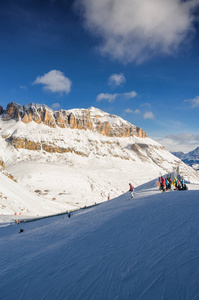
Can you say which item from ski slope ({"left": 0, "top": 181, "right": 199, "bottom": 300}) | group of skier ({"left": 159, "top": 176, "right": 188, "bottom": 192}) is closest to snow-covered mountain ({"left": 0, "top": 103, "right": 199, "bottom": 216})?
group of skier ({"left": 159, "top": 176, "right": 188, "bottom": 192})

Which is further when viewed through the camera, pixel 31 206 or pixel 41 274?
pixel 31 206

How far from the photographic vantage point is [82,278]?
17.9 ft

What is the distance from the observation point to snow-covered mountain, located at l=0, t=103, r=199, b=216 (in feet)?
191

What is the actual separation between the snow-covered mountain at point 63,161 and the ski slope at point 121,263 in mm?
23813

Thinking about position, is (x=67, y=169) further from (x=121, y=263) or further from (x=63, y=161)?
(x=121, y=263)

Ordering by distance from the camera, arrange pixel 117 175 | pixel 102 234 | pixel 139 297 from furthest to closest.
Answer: pixel 117 175
pixel 102 234
pixel 139 297

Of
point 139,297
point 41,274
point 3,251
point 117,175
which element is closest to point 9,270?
point 41,274

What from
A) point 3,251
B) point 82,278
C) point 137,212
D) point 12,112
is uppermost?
point 12,112

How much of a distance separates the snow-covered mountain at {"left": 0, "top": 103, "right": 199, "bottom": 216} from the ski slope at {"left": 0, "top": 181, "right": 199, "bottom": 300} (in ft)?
78.1

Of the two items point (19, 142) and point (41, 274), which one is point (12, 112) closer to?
point (19, 142)

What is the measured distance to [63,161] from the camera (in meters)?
123

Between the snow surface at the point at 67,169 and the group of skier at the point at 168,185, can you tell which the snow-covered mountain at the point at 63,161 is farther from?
the group of skier at the point at 168,185

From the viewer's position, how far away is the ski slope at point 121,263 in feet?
14.6

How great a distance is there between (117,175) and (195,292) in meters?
104
